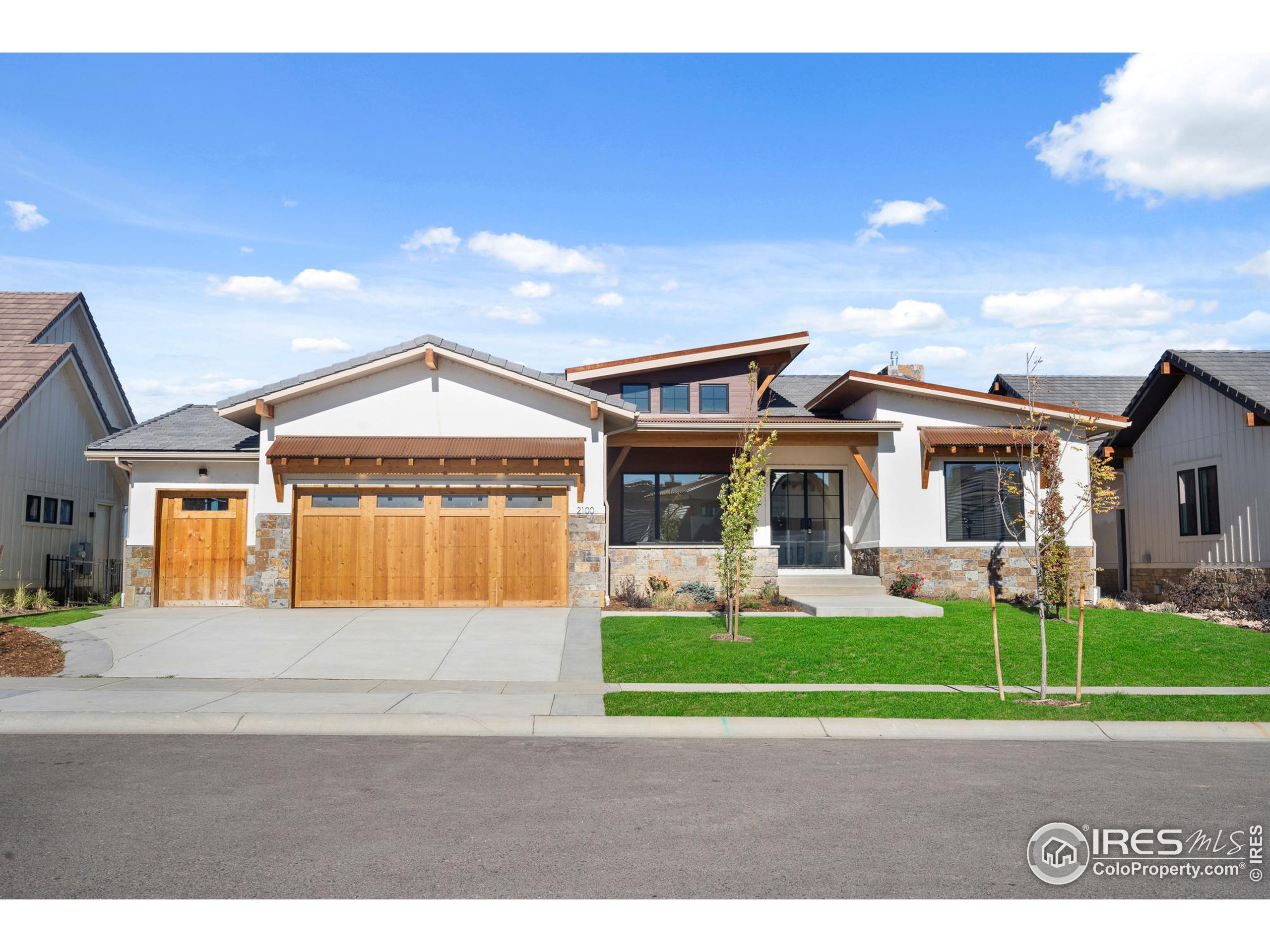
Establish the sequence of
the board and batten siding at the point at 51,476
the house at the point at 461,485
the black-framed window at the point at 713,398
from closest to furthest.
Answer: the house at the point at 461,485 → the board and batten siding at the point at 51,476 → the black-framed window at the point at 713,398

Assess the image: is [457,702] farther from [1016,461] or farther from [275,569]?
[1016,461]

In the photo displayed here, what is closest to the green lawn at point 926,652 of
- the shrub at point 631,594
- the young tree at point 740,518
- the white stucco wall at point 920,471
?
the young tree at point 740,518

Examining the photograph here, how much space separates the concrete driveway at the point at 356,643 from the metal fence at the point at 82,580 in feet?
15.1

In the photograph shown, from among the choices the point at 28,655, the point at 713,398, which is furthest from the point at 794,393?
the point at 28,655

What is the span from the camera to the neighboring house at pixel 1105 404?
23422 millimetres

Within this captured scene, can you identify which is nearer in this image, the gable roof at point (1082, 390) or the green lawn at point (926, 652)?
the green lawn at point (926, 652)

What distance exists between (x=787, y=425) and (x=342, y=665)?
34.1ft

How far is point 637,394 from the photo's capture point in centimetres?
2180

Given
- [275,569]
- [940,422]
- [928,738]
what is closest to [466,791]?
[928,738]

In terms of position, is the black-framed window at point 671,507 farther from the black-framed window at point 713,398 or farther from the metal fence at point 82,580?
the metal fence at point 82,580

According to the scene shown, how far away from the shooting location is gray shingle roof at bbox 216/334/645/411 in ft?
58.3

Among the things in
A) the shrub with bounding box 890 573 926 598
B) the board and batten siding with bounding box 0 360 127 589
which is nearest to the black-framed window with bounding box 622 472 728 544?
the shrub with bounding box 890 573 926 598

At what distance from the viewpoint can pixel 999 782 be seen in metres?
7.20

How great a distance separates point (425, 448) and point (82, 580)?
33.8 ft
